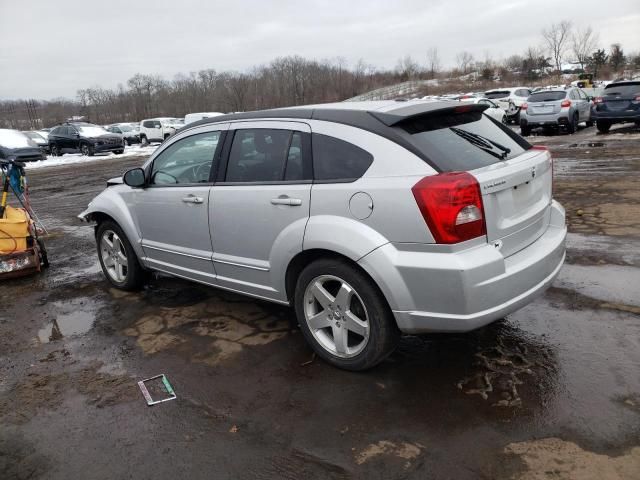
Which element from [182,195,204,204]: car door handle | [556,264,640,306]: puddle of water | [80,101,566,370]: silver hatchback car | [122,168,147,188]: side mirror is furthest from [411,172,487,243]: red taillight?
[122,168,147,188]: side mirror

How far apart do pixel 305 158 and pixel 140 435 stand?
1979 mm

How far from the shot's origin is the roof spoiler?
326 cm

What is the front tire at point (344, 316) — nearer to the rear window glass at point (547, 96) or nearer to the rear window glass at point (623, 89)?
the rear window glass at point (623, 89)

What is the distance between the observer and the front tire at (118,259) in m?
5.18

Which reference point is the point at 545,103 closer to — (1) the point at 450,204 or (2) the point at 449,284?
(1) the point at 450,204

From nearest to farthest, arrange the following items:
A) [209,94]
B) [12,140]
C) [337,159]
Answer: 1. [337,159]
2. [12,140]
3. [209,94]

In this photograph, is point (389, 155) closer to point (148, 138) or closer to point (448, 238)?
point (448, 238)

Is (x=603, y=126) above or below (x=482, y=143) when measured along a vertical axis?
below

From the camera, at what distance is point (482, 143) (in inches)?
138

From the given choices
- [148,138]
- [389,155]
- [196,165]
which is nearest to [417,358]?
[389,155]

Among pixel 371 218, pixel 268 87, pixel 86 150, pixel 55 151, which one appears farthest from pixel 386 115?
pixel 268 87

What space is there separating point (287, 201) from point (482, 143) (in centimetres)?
136

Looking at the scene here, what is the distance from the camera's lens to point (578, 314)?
13.4 feet

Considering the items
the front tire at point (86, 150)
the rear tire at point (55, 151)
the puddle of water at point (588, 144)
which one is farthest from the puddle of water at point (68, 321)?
Result: the rear tire at point (55, 151)
